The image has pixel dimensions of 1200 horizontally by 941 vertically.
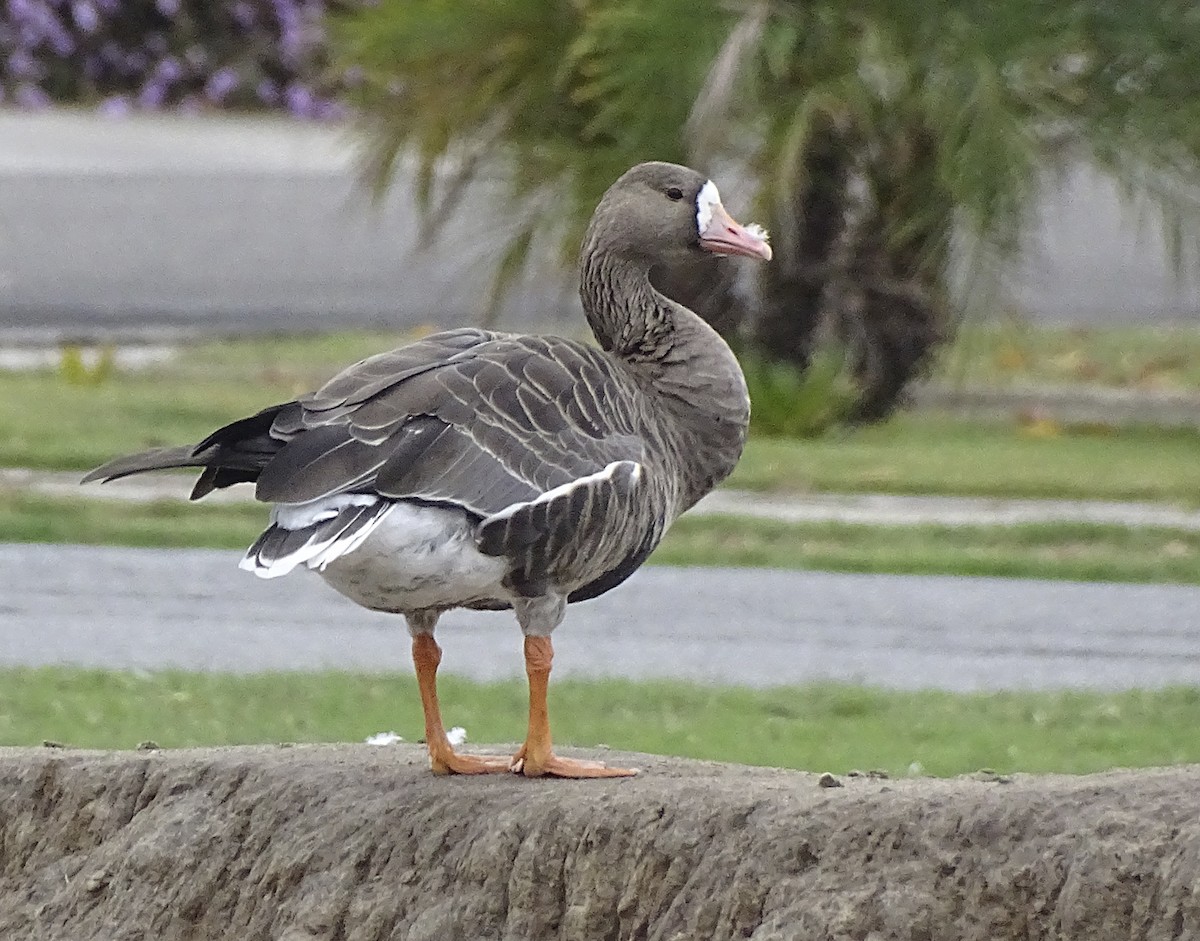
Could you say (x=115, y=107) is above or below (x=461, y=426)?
below

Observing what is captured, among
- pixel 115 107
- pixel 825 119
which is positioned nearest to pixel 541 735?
pixel 825 119

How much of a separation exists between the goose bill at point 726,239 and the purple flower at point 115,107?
1693 cm

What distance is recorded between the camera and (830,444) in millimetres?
10812

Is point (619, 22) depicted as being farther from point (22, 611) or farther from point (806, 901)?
point (806, 901)

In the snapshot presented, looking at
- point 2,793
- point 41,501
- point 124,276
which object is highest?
point 2,793

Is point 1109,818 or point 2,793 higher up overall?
point 1109,818

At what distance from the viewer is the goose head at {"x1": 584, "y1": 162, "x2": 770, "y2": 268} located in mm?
4742

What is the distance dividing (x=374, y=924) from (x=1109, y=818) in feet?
4.67

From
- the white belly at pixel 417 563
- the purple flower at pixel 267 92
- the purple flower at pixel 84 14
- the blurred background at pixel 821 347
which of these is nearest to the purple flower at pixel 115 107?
the purple flower at pixel 84 14

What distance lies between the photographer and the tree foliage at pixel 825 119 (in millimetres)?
10297

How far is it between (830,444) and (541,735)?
259 inches

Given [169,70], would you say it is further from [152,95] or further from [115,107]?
[115,107]

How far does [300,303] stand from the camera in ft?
53.3

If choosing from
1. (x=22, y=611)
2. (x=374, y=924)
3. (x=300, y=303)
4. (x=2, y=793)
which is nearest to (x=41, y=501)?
(x=22, y=611)
